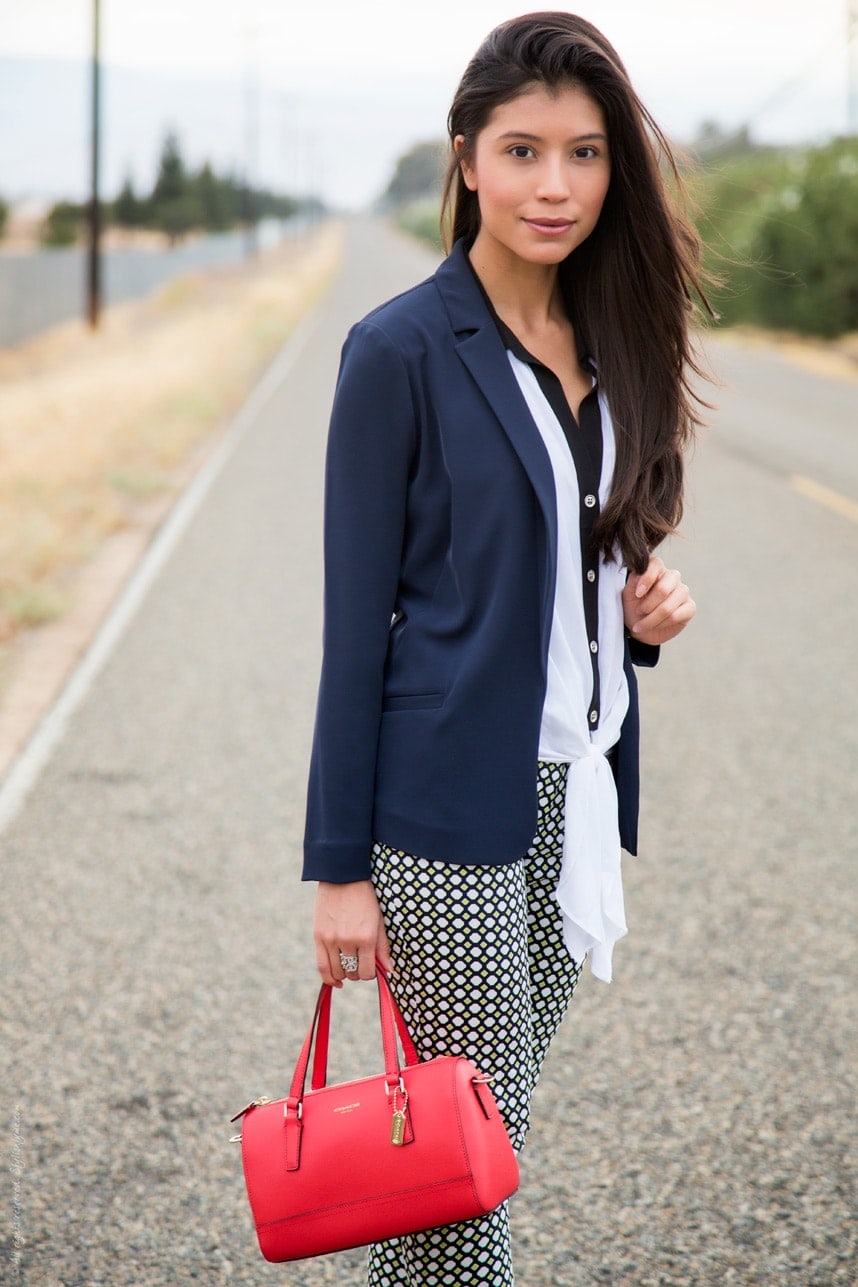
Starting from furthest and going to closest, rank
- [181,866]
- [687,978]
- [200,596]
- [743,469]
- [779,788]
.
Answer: [743,469]
[200,596]
[779,788]
[181,866]
[687,978]

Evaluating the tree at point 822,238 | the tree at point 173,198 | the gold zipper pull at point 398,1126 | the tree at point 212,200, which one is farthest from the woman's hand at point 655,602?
the tree at point 212,200

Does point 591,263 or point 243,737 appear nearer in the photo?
point 591,263

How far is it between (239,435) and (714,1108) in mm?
11350

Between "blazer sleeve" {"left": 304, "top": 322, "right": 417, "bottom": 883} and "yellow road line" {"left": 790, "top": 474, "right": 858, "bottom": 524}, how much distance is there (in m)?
8.21

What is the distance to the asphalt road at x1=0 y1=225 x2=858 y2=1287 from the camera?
2.49 m

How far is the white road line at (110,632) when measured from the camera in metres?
4.82

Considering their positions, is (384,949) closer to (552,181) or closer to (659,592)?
(659,592)

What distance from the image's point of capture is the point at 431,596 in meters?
1.71

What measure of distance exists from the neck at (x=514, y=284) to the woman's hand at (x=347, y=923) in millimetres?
756

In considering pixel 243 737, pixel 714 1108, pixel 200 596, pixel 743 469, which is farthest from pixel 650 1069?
pixel 743 469

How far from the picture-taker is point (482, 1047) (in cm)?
176

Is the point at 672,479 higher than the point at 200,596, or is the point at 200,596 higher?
the point at 672,479

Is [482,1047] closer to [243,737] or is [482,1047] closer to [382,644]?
[382,644]

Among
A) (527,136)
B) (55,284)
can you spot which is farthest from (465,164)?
(55,284)
